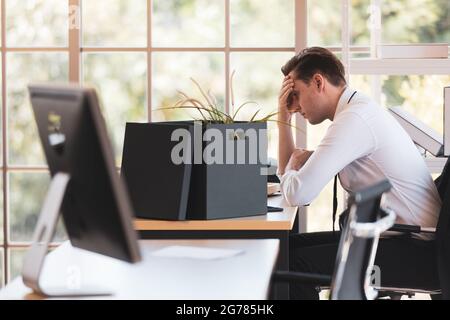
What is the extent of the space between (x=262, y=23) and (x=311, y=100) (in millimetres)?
1284

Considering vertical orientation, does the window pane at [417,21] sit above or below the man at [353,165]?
above

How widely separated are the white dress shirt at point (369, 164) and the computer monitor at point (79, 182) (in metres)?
1.48

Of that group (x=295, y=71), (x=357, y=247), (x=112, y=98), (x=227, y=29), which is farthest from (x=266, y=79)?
(x=357, y=247)

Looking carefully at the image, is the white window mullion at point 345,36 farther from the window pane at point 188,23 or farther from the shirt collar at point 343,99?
the shirt collar at point 343,99

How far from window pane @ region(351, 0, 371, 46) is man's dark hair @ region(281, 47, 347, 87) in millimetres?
1542

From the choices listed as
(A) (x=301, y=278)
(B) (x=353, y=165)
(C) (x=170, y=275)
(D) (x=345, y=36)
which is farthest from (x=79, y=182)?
(D) (x=345, y=36)

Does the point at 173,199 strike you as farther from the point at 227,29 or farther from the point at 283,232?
the point at 227,29

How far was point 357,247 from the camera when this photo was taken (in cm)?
216

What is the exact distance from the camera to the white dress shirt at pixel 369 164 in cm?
352

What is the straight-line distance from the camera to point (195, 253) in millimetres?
2531

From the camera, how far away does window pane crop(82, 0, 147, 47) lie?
5000mm

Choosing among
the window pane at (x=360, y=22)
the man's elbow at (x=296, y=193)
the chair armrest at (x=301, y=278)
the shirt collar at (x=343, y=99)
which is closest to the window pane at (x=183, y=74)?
the window pane at (x=360, y=22)

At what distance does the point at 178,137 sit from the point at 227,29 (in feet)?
6.22

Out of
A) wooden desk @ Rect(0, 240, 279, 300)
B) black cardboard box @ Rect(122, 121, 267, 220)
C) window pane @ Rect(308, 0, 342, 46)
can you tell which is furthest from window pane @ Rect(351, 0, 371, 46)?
wooden desk @ Rect(0, 240, 279, 300)
